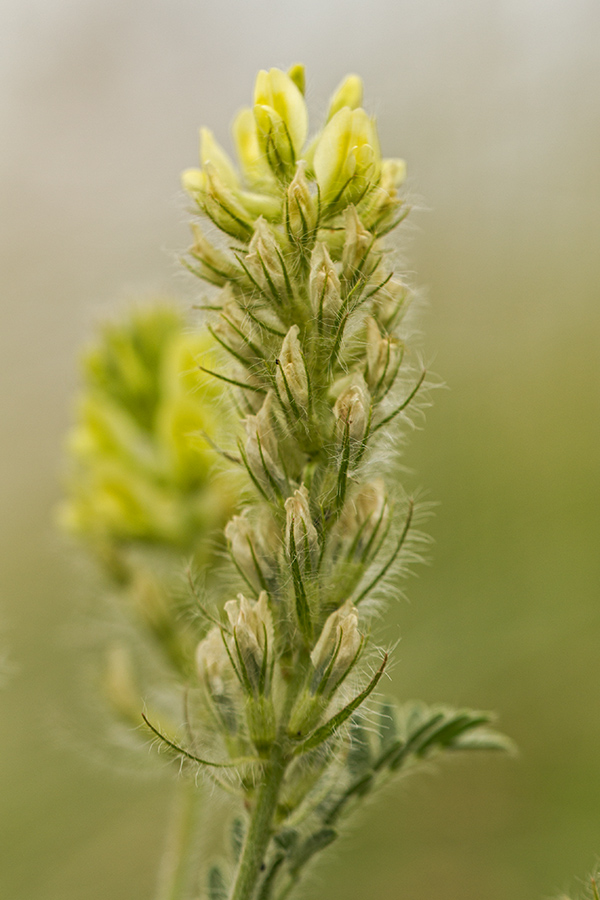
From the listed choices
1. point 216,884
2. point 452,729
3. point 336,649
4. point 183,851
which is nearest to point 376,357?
point 336,649

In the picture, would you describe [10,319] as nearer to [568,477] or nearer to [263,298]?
[568,477]

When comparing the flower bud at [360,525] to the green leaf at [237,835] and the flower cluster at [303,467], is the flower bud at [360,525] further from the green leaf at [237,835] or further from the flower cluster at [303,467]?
the green leaf at [237,835]

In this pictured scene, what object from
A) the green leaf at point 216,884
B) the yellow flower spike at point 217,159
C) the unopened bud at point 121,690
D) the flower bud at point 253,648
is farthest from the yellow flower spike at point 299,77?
the unopened bud at point 121,690

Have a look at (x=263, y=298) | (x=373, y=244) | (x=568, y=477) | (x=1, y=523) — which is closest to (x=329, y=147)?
(x=373, y=244)

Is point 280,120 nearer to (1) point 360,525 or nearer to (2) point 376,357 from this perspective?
(2) point 376,357

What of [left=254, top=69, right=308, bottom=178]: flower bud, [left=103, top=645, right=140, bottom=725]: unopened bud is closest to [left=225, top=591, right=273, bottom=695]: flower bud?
[left=254, top=69, right=308, bottom=178]: flower bud

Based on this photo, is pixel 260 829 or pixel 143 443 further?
pixel 143 443
